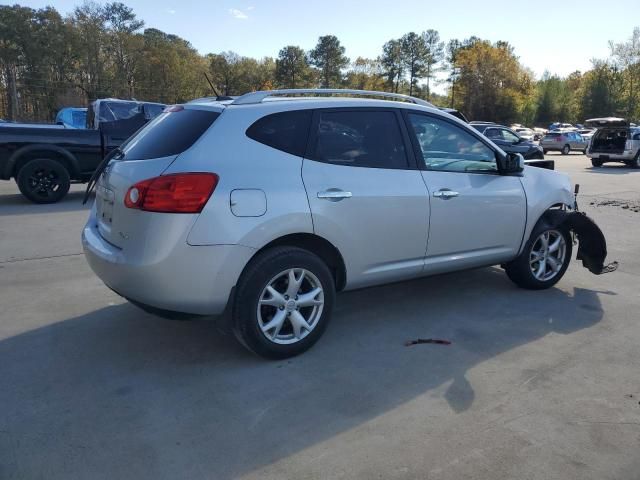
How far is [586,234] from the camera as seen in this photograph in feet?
16.9

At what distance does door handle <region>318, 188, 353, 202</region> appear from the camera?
3.56 m

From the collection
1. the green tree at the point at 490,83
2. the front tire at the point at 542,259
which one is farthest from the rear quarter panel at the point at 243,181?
the green tree at the point at 490,83

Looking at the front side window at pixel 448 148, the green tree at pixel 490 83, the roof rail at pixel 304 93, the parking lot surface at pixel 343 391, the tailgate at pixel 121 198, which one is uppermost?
the green tree at pixel 490 83

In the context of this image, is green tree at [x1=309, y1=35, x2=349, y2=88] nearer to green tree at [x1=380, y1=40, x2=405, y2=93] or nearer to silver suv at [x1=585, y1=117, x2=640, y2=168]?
green tree at [x1=380, y1=40, x2=405, y2=93]

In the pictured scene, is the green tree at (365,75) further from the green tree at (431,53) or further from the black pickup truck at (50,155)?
the black pickup truck at (50,155)

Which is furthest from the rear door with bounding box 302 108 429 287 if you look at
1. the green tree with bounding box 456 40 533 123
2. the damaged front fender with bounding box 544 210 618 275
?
the green tree with bounding box 456 40 533 123

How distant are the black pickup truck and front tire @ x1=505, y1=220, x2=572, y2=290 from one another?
8.30 m

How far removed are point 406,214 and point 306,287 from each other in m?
0.97

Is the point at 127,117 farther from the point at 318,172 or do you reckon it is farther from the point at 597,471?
the point at 597,471

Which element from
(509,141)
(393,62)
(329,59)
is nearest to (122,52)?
(329,59)

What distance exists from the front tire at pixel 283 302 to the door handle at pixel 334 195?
1.29 feet

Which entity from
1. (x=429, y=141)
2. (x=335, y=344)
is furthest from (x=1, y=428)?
(x=429, y=141)

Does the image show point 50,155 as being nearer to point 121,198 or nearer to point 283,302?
point 121,198

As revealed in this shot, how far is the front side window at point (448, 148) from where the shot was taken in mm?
4230
